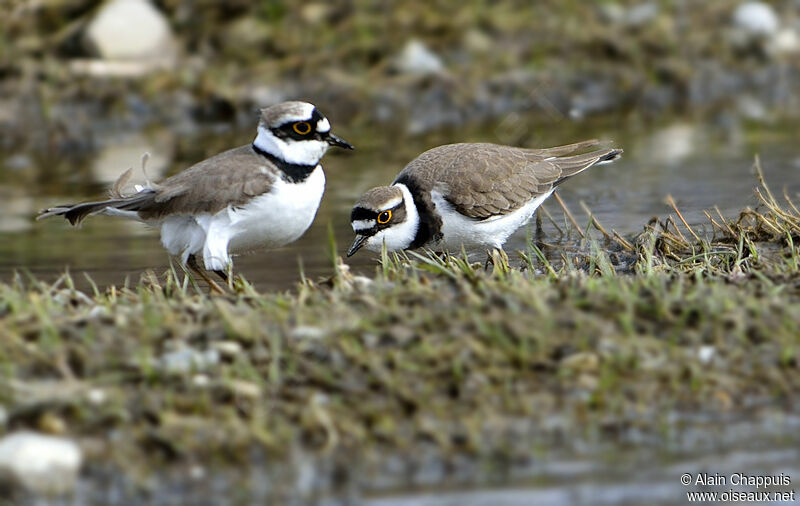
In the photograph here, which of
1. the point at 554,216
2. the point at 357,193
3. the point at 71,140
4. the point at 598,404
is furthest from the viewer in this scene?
the point at 71,140

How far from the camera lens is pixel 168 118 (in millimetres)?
13852

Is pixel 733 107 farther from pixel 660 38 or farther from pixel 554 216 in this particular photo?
pixel 554 216

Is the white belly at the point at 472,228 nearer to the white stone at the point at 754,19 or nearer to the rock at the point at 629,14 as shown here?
the rock at the point at 629,14

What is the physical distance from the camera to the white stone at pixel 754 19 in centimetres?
1595

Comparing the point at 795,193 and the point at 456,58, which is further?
the point at 456,58

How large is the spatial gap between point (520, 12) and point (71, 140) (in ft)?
20.0

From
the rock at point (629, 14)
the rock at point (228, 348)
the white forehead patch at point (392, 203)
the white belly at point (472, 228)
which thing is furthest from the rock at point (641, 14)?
the rock at point (228, 348)

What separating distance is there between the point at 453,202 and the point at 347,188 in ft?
10.6

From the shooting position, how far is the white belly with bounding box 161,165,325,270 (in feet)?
22.2

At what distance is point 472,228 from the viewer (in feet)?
25.1

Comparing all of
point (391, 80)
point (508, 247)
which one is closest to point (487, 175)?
point (508, 247)

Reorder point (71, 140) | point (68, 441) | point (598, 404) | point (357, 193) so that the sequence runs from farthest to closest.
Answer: point (71, 140)
point (357, 193)
point (598, 404)
point (68, 441)

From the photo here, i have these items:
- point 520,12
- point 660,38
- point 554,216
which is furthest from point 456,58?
point 554,216

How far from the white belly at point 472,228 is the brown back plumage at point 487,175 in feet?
0.15
